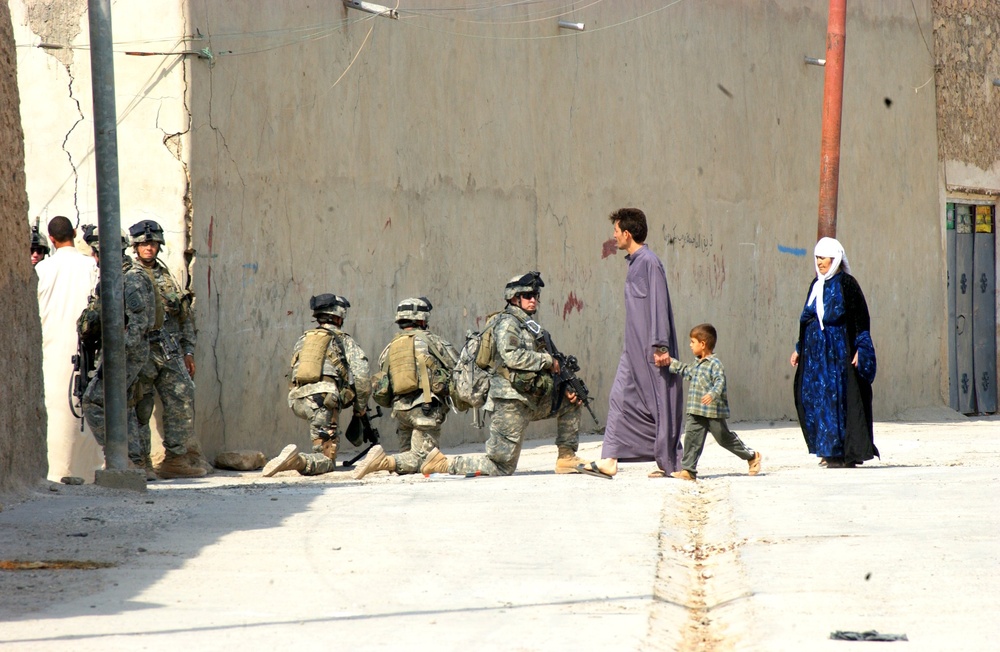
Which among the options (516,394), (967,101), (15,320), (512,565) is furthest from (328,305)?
(967,101)

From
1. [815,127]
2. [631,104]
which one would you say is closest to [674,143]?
[631,104]

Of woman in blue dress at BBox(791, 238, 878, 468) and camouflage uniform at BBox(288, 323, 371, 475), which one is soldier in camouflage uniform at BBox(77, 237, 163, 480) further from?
woman in blue dress at BBox(791, 238, 878, 468)

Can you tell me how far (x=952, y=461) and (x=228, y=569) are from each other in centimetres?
696

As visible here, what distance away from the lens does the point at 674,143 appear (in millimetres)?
14859

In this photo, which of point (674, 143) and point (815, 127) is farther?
point (815, 127)

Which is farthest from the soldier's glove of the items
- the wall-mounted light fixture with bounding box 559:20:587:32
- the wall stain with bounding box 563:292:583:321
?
the wall-mounted light fixture with bounding box 559:20:587:32

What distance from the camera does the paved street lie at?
4.46 meters

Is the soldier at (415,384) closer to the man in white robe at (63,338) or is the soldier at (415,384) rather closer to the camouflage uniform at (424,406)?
the camouflage uniform at (424,406)

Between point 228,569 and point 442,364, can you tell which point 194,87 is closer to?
point 442,364

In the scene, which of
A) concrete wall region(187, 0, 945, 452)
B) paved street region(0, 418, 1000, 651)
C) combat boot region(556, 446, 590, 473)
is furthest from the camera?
concrete wall region(187, 0, 945, 452)

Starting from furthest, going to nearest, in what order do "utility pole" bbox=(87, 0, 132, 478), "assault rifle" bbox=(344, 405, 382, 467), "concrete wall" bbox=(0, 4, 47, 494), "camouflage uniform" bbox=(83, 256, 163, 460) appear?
"assault rifle" bbox=(344, 405, 382, 467) < "camouflage uniform" bbox=(83, 256, 163, 460) < "utility pole" bbox=(87, 0, 132, 478) < "concrete wall" bbox=(0, 4, 47, 494)

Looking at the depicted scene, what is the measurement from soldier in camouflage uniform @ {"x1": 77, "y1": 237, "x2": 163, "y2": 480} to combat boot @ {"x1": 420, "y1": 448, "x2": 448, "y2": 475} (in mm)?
1861

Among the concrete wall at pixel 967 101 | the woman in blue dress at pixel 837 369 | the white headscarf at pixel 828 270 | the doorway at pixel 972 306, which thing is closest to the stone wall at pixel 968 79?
the concrete wall at pixel 967 101

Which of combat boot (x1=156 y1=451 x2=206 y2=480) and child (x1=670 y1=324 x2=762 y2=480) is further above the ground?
child (x1=670 y1=324 x2=762 y2=480)
